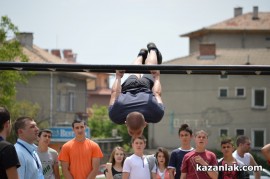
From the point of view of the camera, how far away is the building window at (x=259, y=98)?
59.2m

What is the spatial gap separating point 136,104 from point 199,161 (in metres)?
1.87

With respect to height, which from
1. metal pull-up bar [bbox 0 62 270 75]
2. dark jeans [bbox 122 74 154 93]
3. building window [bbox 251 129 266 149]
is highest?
metal pull-up bar [bbox 0 62 270 75]

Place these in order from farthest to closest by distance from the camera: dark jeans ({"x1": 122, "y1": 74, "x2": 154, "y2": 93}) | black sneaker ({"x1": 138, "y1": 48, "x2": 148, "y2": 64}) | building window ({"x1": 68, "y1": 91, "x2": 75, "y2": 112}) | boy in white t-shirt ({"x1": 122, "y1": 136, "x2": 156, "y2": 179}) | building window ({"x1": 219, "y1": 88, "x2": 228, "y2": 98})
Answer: building window ({"x1": 68, "y1": 91, "x2": 75, "y2": 112}) < building window ({"x1": 219, "y1": 88, "x2": 228, "y2": 98}) < boy in white t-shirt ({"x1": 122, "y1": 136, "x2": 156, "y2": 179}) < black sneaker ({"x1": 138, "y1": 48, "x2": 148, "y2": 64}) < dark jeans ({"x1": 122, "y1": 74, "x2": 154, "y2": 93})

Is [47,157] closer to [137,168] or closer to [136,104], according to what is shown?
[137,168]

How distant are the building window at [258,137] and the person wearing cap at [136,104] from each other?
49985 mm

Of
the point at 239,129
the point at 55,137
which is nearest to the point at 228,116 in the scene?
the point at 239,129

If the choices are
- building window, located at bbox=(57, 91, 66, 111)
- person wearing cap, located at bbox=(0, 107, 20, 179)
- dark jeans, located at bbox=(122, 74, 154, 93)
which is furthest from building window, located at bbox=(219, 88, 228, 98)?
person wearing cap, located at bbox=(0, 107, 20, 179)

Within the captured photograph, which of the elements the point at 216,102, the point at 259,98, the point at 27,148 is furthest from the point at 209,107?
the point at 27,148

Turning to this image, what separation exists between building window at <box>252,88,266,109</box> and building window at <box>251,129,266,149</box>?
2034 millimetres

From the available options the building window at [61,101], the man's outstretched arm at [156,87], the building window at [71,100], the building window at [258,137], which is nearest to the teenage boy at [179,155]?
the man's outstretched arm at [156,87]

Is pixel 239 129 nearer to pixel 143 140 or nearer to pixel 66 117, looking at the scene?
pixel 66 117

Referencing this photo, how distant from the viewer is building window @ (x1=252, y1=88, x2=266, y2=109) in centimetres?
5916

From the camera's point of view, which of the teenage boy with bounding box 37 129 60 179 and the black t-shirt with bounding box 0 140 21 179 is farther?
the teenage boy with bounding box 37 129 60 179

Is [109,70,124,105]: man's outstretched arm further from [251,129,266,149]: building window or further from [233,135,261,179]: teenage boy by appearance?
[251,129,266,149]: building window
